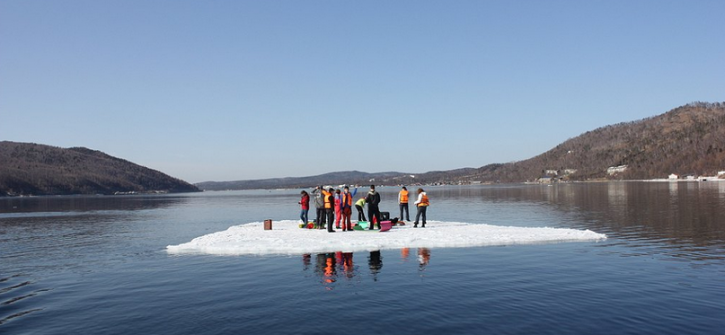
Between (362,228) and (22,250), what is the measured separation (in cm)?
2001

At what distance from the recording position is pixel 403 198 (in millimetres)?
32938

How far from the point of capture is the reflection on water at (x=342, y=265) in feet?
56.2

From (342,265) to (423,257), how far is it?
3806 millimetres

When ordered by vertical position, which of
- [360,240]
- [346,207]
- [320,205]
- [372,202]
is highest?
[372,202]

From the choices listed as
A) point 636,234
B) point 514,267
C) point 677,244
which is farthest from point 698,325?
point 636,234

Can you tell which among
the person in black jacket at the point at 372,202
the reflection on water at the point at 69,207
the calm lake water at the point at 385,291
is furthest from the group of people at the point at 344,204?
the reflection on water at the point at 69,207

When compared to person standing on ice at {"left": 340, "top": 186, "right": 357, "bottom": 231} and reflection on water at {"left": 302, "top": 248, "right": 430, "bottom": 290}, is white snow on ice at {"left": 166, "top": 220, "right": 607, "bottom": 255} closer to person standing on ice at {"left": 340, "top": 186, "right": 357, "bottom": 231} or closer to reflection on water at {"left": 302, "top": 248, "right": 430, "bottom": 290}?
person standing on ice at {"left": 340, "top": 186, "right": 357, "bottom": 231}

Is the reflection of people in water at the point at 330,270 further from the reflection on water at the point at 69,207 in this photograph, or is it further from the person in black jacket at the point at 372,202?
the reflection on water at the point at 69,207

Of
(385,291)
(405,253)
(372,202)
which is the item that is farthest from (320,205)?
(385,291)

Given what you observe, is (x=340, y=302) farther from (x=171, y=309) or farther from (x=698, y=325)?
(x=698, y=325)

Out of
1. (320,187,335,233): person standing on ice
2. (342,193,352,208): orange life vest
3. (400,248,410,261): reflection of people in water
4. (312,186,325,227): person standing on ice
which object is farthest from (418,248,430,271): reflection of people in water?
(312,186,325,227): person standing on ice

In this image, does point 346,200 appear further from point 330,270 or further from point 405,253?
point 330,270

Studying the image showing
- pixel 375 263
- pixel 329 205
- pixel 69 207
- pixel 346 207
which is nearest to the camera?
pixel 375 263

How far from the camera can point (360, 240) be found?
25.0 meters
